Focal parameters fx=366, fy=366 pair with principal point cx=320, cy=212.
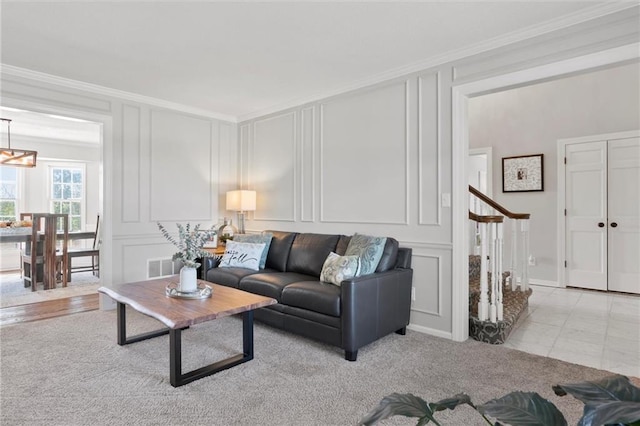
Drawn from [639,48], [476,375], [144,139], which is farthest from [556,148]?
[144,139]

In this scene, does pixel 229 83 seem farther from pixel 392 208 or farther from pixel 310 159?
pixel 392 208

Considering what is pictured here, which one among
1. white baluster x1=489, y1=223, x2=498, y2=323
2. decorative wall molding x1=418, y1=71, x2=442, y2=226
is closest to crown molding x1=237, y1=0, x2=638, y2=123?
decorative wall molding x1=418, y1=71, x2=442, y2=226

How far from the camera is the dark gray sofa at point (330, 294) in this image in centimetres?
268

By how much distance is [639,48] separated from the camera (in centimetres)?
236

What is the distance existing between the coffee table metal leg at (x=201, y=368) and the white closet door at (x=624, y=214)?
498 centimetres

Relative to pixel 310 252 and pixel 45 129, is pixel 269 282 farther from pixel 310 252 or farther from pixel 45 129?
pixel 45 129

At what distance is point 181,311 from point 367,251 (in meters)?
1.54

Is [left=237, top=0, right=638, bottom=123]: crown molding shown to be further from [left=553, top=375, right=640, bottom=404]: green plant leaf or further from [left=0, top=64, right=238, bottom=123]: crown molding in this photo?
[left=553, top=375, right=640, bottom=404]: green plant leaf

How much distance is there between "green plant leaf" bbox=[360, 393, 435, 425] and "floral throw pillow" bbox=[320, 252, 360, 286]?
2150 millimetres

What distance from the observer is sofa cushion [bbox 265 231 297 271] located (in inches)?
157

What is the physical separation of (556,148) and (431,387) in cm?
456

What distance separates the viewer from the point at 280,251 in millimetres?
4055

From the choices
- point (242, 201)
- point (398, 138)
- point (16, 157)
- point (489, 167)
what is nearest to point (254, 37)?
point (398, 138)

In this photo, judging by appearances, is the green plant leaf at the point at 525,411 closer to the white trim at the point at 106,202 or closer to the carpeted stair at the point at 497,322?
the carpeted stair at the point at 497,322
